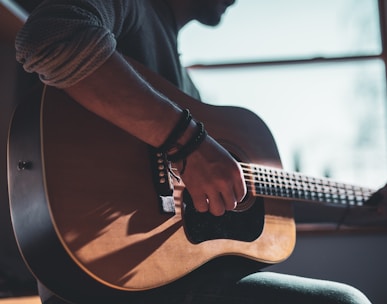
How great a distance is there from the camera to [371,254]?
6.38ft

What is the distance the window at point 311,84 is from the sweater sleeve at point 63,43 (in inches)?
54.6

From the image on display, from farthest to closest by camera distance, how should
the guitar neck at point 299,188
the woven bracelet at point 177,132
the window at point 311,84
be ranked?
1. the window at point 311,84
2. the guitar neck at point 299,188
3. the woven bracelet at point 177,132

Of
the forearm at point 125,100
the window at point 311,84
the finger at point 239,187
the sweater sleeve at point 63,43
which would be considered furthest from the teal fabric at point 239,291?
the window at point 311,84

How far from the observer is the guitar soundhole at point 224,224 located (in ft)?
2.72

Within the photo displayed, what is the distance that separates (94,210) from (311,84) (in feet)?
5.44

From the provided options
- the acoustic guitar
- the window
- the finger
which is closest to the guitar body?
the acoustic guitar

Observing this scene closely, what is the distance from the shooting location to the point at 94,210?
0.69 meters

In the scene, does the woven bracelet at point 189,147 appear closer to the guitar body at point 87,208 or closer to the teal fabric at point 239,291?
the guitar body at point 87,208

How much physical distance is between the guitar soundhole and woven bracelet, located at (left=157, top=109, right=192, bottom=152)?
0.14 m

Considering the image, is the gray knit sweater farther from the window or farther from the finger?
the window

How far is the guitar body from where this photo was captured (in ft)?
2.17

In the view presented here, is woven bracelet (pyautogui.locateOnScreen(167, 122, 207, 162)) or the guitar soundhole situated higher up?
woven bracelet (pyautogui.locateOnScreen(167, 122, 207, 162))

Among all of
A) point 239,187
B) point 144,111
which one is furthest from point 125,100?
point 239,187

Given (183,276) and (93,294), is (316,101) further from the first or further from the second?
(93,294)
